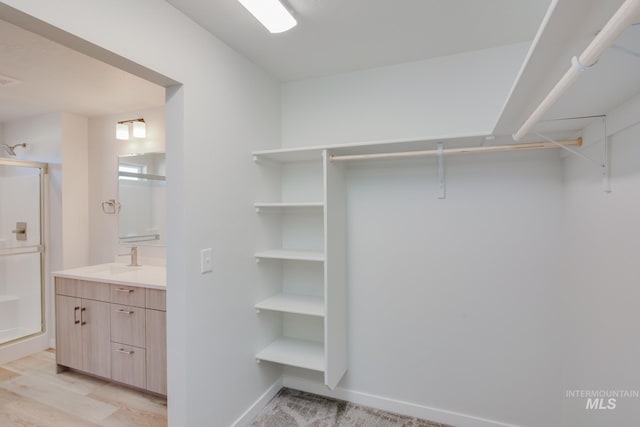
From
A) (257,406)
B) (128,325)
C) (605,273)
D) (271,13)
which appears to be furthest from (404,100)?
(128,325)

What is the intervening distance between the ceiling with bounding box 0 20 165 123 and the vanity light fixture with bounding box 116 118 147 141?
0.51 ft

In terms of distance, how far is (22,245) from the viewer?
325 centimetres

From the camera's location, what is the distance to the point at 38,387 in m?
2.50

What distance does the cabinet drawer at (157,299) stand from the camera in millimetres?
2188

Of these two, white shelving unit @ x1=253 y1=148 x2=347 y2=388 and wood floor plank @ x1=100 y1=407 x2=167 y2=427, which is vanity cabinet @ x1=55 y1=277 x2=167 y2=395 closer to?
wood floor plank @ x1=100 y1=407 x2=167 y2=427

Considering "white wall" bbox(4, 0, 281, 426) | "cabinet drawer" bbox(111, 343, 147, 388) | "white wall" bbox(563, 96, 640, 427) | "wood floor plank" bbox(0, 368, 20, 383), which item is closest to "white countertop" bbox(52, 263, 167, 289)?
"cabinet drawer" bbox(111, 343, 147, 388)

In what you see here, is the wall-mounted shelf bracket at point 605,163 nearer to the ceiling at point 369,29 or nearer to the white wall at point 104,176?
the ceiling at point 369,29

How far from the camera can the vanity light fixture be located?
9.39 ft

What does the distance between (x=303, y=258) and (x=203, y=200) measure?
739 millimetres

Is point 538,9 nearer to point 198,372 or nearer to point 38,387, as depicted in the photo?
point 198,372

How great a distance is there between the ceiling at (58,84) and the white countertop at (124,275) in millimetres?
1502

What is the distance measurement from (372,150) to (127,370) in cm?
244

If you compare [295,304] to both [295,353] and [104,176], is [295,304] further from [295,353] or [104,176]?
[104,176]

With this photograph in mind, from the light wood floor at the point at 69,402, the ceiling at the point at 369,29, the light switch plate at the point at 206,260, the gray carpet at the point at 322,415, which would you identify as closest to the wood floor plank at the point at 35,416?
the light wood floor at the point at 69,402
